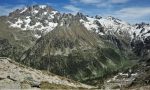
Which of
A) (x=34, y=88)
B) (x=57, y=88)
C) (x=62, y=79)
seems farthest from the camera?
(x=62, y=79)

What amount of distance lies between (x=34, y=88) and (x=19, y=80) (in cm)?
342

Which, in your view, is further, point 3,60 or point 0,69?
point 3,60

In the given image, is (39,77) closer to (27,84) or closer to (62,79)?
(62,79)

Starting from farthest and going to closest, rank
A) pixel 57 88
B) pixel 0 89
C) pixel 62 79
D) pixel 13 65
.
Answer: pixel 62 79 < pixel 13 65 < pixel 57 88 < pixel 0 89

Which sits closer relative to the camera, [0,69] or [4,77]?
[4,77]

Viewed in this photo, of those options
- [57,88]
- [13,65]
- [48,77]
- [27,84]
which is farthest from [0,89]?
[48,77]

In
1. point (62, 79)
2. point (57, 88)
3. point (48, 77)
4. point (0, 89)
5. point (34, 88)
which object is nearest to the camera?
point (0, 89)

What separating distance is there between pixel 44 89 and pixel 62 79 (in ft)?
84.4

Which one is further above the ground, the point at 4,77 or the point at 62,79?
the point at 4,77

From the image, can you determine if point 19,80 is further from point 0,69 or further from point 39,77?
point 39,77

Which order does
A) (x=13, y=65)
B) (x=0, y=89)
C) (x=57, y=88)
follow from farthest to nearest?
1. (x=13, y=65)
2. (x=57, y=88)
3. (x=0, y=89)

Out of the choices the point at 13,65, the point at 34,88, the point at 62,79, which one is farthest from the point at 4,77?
the point at 62,79

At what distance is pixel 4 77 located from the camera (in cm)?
5416

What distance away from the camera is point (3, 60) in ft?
241
